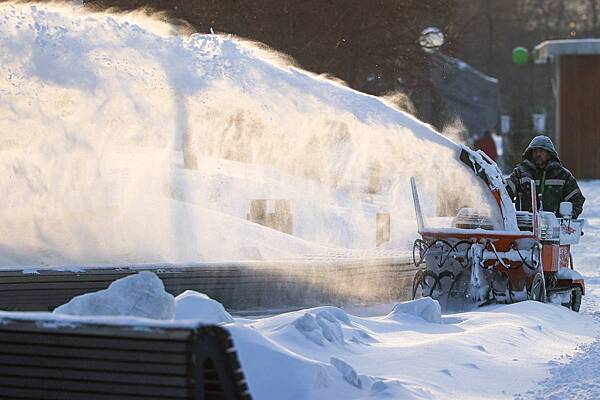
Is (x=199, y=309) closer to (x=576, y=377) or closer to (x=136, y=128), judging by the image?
(x=576, y=377)

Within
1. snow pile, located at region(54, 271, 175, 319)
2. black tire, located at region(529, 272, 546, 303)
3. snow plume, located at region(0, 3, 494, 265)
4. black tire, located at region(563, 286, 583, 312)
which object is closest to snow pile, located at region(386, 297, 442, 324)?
black tire, located at region(529, 272, 546, 303)

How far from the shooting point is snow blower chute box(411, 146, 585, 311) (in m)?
10.6

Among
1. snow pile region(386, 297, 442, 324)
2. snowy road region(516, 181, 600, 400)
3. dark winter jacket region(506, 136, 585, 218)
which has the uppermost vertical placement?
dark winter jacket region(506, 136, 585, 218)

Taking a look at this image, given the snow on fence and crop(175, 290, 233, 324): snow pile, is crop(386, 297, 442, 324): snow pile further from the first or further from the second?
the snow on fence

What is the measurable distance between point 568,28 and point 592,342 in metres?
65.5

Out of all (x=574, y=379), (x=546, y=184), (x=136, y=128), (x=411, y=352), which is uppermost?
(x=136, y=128)

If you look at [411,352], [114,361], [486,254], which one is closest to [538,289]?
[486,254]

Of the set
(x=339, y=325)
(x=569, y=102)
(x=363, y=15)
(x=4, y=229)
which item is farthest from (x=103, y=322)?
(x=569, y=102)

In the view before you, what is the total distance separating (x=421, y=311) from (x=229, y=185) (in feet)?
27.3

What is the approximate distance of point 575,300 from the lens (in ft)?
39.2

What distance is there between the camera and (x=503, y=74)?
238 feet

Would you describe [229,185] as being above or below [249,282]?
above

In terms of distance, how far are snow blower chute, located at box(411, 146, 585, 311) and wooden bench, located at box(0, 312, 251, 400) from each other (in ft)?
19.8

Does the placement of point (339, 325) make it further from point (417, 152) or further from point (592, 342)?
point (417, 152)
